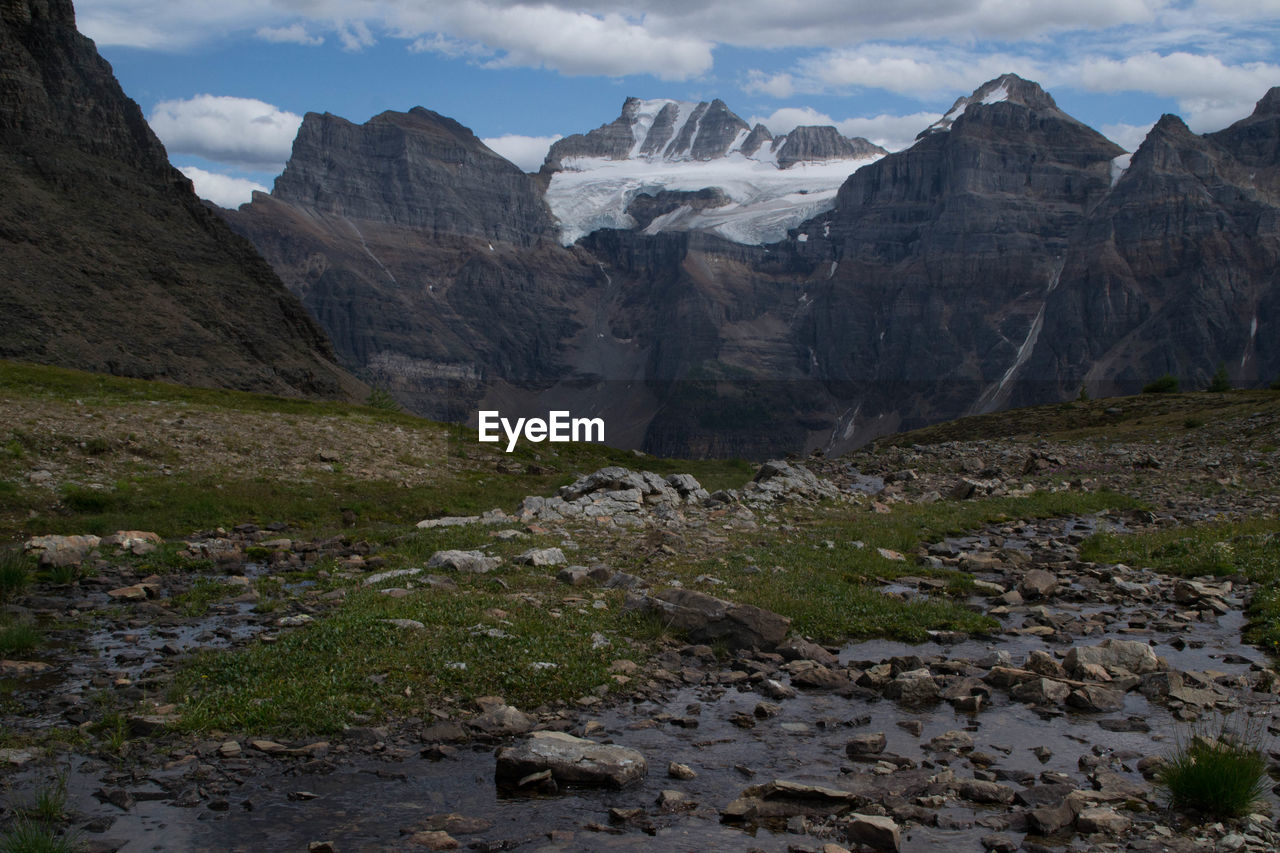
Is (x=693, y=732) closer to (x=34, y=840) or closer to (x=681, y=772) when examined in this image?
(x=681, y=772)

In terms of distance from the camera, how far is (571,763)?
11859 mm

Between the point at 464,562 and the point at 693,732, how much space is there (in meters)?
10.2

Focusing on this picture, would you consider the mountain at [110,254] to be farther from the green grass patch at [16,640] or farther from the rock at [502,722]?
the rock at [502,722]

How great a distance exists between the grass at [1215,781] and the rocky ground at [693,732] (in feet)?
0.81

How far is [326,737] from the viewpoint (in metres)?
12.8

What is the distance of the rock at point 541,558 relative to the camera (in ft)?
75.9

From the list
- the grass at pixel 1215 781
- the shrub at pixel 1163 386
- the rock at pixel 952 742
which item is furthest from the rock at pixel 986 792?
the shrub at pixel 1163 386

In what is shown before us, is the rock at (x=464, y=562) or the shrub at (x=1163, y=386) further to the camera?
the shrub at (x=1163, y=386)

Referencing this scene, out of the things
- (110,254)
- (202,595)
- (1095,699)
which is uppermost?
Result: (110,254)

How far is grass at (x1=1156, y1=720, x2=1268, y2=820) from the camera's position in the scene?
1051 cm

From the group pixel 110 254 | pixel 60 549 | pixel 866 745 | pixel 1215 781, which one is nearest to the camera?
pixel 1215 781

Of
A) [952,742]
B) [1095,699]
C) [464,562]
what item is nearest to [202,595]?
[464,562]

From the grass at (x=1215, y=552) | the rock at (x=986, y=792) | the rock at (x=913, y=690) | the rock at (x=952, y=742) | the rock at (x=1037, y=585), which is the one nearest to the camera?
the rock at (x=986, y=792)

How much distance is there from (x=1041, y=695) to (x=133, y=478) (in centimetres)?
3308
